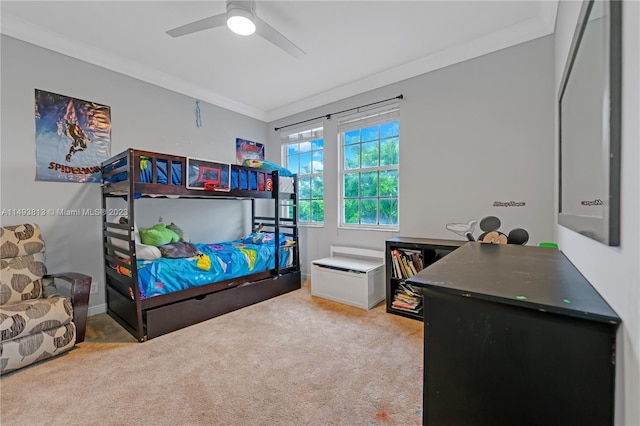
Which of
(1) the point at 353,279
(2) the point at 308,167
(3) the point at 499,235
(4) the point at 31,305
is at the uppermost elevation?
(2) the point at 308,167

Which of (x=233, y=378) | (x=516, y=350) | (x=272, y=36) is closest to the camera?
(x=516, y=350)

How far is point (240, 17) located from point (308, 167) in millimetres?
2476

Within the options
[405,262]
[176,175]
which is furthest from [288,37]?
[405,262]

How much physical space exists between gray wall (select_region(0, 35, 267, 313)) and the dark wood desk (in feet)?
10.7

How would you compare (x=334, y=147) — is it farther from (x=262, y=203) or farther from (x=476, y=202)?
(x=476, y=202)

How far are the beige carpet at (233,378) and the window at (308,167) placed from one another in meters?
1.95

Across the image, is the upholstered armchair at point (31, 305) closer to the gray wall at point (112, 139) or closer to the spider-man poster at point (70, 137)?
the gray wall at point (112, 139)

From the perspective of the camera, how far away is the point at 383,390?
1.70 meters

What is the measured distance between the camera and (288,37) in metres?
2.67

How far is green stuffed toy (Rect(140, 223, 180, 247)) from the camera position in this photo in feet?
9.48

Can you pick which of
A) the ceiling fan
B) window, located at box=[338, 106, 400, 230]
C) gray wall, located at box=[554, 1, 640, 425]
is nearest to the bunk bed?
window, located at box=[338, 106, 400, 230]

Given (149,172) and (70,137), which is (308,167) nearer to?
(149,172)

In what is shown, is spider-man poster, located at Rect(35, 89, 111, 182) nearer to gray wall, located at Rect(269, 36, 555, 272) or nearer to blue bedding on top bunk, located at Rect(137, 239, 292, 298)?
blue bedding on top bunk, located at Rect(137, 239, 292, 298)

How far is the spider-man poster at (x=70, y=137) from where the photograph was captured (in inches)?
102
